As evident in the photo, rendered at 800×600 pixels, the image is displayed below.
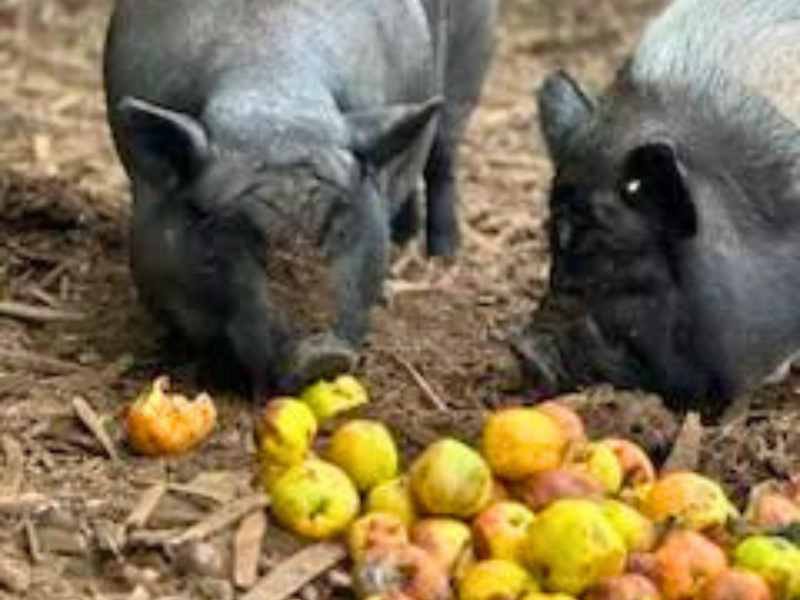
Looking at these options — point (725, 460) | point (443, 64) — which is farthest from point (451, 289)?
point (725, 460)

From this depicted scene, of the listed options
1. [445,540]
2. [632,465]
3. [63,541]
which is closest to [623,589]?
[445,540]

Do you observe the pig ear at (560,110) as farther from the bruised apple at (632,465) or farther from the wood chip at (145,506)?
the wood chip at (145,506)

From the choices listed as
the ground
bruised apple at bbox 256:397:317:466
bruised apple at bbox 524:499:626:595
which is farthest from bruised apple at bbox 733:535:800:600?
bruised apple at bbox 256:397:317:466

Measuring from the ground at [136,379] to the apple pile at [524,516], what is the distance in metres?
0.16

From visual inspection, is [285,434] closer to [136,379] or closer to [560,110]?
[136,379]

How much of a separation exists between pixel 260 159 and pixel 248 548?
1.21 meters

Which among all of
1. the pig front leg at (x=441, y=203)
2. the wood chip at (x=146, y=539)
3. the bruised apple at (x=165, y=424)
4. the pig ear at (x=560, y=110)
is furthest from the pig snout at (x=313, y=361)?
the pig front leg at (x=441, y=203)

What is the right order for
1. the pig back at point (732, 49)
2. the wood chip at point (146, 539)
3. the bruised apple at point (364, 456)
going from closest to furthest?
1. the wood chip at point (146, 539)
2. the bruised apple at point (364, 456)
3. the pig back at point (732, 49)

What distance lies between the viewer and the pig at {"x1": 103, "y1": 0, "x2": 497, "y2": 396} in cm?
618

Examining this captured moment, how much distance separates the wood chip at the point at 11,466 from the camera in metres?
5.65

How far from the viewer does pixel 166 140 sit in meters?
6.29

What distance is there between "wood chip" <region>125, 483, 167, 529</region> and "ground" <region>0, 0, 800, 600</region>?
17 mm

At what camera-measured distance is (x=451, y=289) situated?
7879 mm

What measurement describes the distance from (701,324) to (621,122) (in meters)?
0.59
